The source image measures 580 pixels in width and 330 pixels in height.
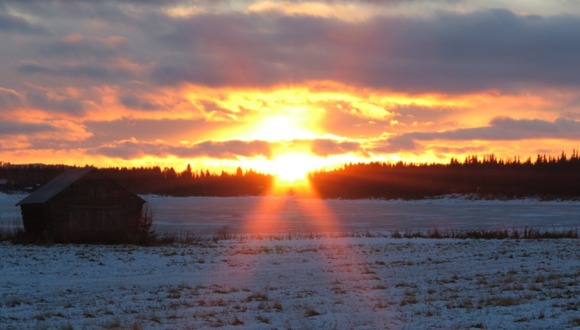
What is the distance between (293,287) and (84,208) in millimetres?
27765

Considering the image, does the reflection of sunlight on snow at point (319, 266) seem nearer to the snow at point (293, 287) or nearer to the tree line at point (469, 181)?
the snow at point (293, 287)

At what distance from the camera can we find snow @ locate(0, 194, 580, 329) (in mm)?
13219

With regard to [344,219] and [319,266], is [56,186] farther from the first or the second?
[344,219]

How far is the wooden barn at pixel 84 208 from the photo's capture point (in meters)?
42.7

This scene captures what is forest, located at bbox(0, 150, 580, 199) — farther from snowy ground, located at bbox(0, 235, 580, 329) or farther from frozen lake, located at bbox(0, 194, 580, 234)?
snowy ground, located at bbox(0, 235, 580, 329)

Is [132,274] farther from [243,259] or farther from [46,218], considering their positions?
[46,218]

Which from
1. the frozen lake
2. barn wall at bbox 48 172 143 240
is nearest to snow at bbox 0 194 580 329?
barn wall at bbox 48 172 143 240

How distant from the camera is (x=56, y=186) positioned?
45.6 m

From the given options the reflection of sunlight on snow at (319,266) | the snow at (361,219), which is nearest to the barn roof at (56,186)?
the snow at (361,219)

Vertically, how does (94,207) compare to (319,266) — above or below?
above

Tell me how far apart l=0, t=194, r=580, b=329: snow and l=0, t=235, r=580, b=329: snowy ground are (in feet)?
0.12

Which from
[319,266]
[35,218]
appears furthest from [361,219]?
[319,266]

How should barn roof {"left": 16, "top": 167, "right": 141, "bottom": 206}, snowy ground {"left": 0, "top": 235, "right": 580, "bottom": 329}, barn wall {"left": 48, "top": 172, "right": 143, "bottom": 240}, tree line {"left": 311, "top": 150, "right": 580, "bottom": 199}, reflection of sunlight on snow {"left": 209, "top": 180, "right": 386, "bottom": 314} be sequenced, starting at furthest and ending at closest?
tree line {"left": 311, "top": 150, "right": 580, "bottom": 199} → barn roof {"left": 16, "top": 167, "right": 141, "bottom": 206} → barn wall {"left": 48, "top": 172, "right": 143, "bottom": 240} → reflection of sunlight on snow {"left": 209, "top": 180, "right": 386, "bottom": 314} → snowy ground {"left": 0, "top": 235, "right": 580, "bottom": 329}

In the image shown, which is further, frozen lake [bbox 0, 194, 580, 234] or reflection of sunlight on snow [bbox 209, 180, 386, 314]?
frozen lake [bbox 0, 194, 580, 234]
